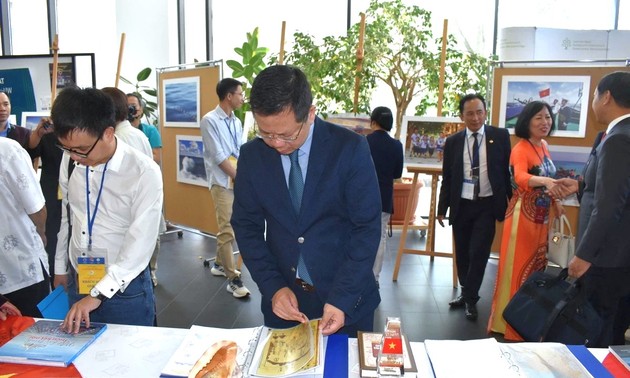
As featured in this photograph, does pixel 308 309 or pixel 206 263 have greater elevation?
pixel 308 309

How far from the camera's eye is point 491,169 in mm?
3416

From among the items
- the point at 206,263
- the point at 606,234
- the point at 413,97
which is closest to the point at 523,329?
the point at 606,234

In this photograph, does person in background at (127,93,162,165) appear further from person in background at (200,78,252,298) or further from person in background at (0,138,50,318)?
person in background at (0,138,50,318)

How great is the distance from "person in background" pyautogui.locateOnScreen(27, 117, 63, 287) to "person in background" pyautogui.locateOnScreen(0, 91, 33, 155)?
3.3 inches

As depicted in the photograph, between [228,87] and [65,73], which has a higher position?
[65,73]

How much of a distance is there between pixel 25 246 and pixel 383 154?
249 centimetres

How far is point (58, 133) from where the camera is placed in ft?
5.05

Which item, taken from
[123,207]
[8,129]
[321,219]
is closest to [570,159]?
[321,219]

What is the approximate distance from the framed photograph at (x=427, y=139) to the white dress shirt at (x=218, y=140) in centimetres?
144

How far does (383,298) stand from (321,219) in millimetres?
2543

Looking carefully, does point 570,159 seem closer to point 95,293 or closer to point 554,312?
point 554,312

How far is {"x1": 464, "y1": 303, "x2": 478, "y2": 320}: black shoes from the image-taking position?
11.5 feet

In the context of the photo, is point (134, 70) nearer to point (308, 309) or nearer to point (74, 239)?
point (74, 239)

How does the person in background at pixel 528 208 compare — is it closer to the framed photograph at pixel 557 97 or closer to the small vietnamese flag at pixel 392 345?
the framed photograph at pixel 557 97
